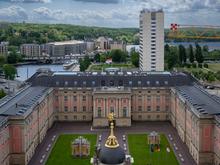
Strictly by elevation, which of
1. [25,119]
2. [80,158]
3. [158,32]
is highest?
[158,32]

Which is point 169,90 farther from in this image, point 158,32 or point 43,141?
point 158,32

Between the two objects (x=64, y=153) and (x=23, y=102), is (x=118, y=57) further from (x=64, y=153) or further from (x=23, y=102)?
(x=64, y=153)

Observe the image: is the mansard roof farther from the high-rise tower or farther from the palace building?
the high-rise tower

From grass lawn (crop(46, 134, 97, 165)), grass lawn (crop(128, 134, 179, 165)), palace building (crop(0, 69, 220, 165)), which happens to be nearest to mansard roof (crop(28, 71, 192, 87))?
palace building (crop(0, 69, 220, 165))

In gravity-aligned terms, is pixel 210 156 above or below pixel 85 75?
below

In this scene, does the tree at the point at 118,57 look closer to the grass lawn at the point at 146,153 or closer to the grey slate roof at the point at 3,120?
the grass lawn at the point at 146,153

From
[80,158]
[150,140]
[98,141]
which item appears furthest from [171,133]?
[80,158]
